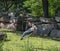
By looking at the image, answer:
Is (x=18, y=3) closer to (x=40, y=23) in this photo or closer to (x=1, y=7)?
(x=1, y=7)

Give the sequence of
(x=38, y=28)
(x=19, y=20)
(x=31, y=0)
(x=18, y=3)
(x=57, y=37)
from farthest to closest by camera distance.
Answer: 1. (x=18, y=3)
2. (x=31, y=0)
3. (x=19, y=20)
4. (x=38, y=28)
5. (x=57, y=37)

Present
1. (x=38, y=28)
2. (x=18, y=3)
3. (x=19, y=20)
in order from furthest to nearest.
Answer: (x=18, y=3), (x=19, y=20), (x=38, y=28)

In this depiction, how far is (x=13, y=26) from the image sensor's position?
19.7 metres

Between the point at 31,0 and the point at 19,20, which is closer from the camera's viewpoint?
the point at 19,20

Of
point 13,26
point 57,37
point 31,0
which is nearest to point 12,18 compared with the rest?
point 13,26

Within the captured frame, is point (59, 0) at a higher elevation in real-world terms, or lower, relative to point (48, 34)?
higher

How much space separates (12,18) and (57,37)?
16.9ft

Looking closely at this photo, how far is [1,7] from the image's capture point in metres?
33.1

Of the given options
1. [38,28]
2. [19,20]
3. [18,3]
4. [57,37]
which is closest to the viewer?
[57,37]

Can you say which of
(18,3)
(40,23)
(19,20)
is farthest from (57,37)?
(18,3)

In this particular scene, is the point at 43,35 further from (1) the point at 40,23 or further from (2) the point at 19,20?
(2) the point at 19,20

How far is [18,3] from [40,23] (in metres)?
15.2

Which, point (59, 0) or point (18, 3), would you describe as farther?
point (18, 3)

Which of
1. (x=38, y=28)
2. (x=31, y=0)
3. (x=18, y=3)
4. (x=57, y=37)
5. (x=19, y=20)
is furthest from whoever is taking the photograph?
(x=18, y=3)
